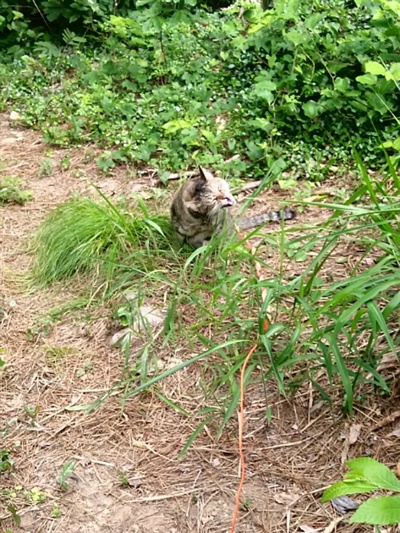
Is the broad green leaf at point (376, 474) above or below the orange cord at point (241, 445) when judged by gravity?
above

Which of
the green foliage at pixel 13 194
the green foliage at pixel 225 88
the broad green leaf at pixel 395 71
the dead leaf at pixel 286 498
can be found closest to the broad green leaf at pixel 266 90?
the green foliage at pixel 225 88

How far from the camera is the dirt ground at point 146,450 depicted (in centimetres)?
254

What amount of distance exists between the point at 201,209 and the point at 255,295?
78 centimetres

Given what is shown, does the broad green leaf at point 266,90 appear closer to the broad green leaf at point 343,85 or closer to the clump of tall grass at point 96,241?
the broad green leaf at point 343,85

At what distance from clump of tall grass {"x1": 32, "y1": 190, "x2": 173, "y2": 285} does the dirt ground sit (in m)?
0.44

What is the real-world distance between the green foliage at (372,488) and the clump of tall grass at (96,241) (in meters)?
2.33

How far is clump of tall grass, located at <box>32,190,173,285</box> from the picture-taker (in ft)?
12.4

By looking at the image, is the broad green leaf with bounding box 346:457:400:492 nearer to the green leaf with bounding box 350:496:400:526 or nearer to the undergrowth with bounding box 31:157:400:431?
the green leaf with bounding box 350:496:400:526

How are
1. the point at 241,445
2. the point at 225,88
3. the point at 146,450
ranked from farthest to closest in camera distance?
the point at 225,88 < the point at 146,450 < the point at 241,445

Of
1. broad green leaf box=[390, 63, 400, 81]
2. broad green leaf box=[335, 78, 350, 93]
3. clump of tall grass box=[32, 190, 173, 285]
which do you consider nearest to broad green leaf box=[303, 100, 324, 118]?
broad green leaf box=[335, 78, 350, 93]

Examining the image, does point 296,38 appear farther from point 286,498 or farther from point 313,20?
point 286,498

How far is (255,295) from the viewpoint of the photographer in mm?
3156

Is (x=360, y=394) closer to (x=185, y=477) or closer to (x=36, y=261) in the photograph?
(x=185, y=477)

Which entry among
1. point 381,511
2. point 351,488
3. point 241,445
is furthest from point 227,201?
point 381,511
